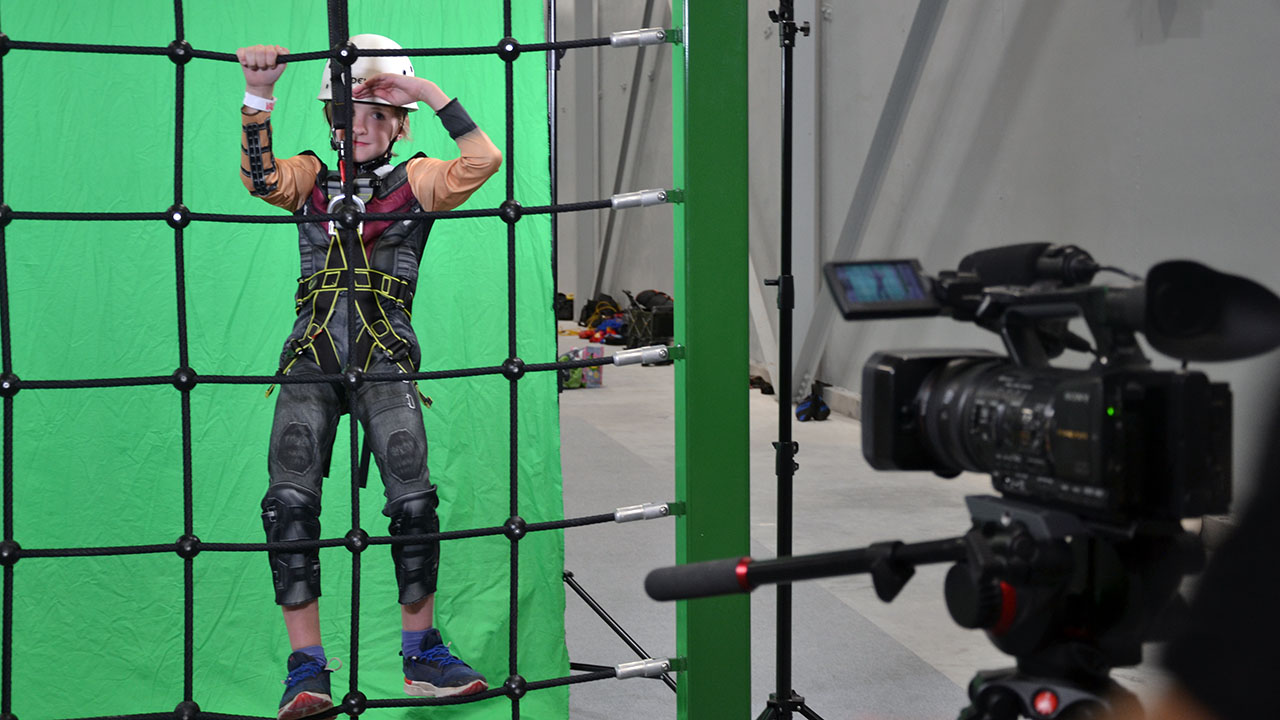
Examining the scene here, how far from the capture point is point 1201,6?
146 inches

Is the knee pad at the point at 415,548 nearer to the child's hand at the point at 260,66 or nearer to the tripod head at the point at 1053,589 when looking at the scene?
the child's hand at the point at 260,66

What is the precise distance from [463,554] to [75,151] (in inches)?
52.4

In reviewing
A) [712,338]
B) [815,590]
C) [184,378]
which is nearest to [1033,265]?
[712,338]

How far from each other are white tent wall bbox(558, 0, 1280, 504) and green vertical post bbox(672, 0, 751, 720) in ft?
2.90

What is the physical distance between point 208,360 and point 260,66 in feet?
3.38

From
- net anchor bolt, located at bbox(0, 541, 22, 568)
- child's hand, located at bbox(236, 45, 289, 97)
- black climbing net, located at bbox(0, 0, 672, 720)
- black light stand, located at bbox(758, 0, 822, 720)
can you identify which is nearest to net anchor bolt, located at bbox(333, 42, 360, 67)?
black climbing net, located at bbox(0, 0, 672, 720)

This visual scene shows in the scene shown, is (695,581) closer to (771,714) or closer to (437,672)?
(437,672)

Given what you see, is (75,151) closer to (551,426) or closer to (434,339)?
(434,339)

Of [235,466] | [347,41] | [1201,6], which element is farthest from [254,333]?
[1201,6]

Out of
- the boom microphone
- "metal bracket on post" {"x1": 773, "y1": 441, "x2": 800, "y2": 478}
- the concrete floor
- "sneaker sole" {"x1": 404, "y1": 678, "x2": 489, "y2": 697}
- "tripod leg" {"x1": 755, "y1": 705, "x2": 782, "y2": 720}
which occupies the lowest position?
the concrete floor

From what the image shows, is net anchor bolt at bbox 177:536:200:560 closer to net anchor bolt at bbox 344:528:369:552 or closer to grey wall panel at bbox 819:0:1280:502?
net anchor bolt at bbox 344:528:369:552

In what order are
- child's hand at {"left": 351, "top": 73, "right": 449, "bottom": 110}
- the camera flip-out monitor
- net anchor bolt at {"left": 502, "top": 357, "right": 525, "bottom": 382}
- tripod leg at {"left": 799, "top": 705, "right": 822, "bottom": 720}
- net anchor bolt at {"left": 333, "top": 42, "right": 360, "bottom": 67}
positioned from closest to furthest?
1. the camera flip-out monitor
2. net anchor bolt at {"left": 333, "top": 42, "right": 360, "bottom": 67}
3. net anchor bolt at {"left": 502, "top": 357, "right": 525, "bottom": 382}
4. child's hand at {"left": 351, "top": 73, "right": 449, "bottom": 110}
5. tripod leg at {"left": 799, "top": 705, "right": 822, "bottom": 720}

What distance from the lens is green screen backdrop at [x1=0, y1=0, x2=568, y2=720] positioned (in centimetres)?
281

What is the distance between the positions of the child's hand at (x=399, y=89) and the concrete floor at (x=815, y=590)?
4.56 feet
